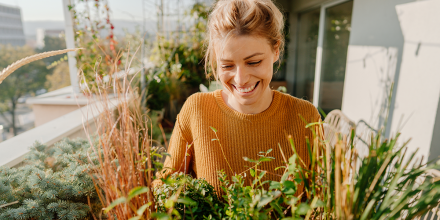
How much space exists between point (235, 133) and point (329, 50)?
3.24 m

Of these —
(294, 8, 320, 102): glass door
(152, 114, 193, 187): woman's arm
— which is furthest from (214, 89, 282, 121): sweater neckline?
(294, 8, 320, 102): glass door

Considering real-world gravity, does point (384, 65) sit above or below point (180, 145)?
above

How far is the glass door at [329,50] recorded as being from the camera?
138 inches

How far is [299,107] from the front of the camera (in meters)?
1.34

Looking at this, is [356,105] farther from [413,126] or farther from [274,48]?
[274,48]

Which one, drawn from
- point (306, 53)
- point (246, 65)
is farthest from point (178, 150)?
point (306, 53)

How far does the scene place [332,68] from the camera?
3855 millimetres

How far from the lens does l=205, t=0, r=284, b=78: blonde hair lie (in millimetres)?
1095

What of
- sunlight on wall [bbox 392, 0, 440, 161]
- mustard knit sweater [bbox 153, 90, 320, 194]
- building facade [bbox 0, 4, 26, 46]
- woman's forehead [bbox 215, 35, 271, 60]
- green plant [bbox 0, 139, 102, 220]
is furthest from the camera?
building facade [bbox 0, 4, 26, 46]

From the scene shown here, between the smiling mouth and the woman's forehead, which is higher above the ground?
the woman's forehead

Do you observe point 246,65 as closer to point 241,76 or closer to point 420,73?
point 241,76

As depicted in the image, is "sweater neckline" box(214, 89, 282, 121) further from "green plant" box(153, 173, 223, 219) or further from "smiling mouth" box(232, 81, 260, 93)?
"green plant" box(153, 173, 223, 219)

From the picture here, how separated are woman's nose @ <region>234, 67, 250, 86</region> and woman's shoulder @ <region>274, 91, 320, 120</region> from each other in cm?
35

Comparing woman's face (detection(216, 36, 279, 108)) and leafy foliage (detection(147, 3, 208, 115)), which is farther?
leafy foliage (detection(147, 3, 208, 115))
